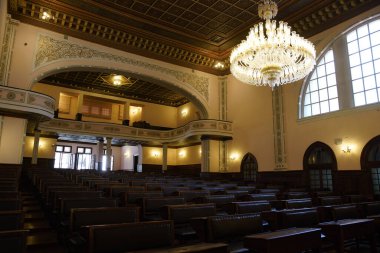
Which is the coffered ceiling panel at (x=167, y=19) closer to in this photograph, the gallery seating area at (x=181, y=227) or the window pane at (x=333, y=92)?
the window pane at (x=333, y=92)

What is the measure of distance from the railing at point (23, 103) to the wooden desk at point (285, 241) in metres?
10.2

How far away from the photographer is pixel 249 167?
562 inches

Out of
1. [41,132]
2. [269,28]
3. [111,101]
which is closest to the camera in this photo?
[269,28]

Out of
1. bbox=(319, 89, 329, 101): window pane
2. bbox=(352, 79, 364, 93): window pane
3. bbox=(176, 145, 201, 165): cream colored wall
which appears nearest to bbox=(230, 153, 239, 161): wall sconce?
bbox=(176, 145, 201, 165): cream colored wall

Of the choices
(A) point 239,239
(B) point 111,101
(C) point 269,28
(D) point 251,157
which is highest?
(B) point 111,101

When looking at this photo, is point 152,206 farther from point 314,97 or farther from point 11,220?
point 314,97

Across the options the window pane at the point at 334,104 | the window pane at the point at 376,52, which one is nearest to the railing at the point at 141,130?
the window pane at the point at 334,104

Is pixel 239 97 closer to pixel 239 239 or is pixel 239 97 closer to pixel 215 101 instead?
pixel 215 101

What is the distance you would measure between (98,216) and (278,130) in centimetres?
1080

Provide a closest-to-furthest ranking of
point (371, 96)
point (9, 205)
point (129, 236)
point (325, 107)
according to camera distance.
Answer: point (129, 236), point (9, 205), point (371, 96), point (325, 107)

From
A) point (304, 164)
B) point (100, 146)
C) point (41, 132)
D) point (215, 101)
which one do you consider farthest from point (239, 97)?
point (41, 132)

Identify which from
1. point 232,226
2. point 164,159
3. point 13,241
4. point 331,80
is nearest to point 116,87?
point 164,159

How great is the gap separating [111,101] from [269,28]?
1548 cm

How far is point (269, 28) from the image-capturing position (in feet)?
25.0
